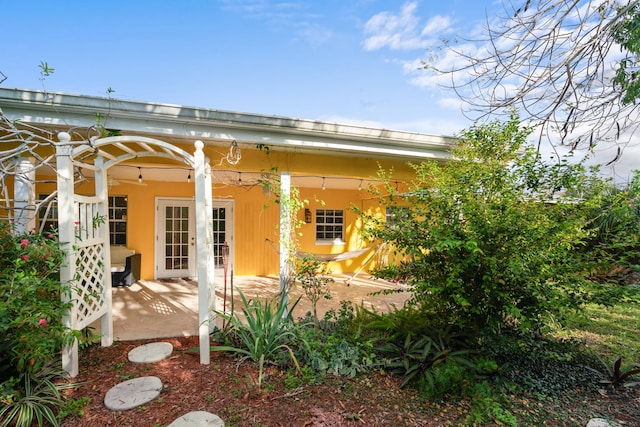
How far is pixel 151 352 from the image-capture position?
2898 mm

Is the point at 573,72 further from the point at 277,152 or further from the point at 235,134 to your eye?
the point at 235,134

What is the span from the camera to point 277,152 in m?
4.14

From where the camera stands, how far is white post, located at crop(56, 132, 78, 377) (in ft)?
8.09

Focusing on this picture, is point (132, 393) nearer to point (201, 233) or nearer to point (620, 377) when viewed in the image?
point (201, 233)

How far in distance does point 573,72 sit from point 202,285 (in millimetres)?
4266

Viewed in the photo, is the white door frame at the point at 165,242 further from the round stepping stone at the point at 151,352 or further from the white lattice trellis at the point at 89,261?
the round stepping stone at the point at 151,352

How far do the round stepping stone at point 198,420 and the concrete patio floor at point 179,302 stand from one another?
1.48 metres

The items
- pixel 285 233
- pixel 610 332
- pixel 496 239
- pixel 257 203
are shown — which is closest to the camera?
pixel 496 239

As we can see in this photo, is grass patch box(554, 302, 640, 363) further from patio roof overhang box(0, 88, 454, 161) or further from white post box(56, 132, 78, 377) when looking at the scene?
white post box(56, 132, 78, 377)

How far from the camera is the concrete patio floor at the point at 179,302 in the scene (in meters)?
3.57

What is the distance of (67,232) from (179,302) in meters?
2.49

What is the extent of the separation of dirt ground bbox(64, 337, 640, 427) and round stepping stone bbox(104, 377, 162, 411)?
0.04 m

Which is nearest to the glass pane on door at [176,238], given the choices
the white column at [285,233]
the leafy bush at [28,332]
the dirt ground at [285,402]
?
the white column at [285,233]

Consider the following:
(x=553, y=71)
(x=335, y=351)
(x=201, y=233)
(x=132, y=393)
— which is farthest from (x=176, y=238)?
(x=553, y=71)
